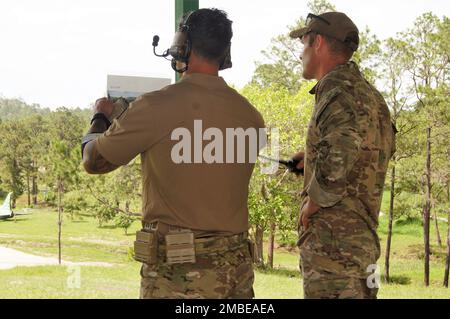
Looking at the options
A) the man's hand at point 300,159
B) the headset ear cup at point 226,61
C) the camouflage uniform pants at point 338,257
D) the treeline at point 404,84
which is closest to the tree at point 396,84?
the treeline at point 404,84

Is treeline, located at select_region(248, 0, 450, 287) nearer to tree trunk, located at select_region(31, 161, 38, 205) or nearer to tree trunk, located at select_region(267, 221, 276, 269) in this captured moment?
tree trunk, located at select_region(267, 221, 276, 269)

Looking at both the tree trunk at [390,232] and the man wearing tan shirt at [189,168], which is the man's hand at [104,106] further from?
the tree trunk at [390,232]

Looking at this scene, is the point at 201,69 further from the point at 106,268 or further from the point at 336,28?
the point at 106,268

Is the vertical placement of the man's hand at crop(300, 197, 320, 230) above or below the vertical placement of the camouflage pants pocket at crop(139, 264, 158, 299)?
above

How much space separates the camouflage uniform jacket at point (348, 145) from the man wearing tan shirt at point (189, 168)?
0.23 meters

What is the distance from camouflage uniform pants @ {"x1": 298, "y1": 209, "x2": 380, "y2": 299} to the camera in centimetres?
151

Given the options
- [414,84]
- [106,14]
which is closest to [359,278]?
[106,14]

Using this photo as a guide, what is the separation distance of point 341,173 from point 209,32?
448 mm

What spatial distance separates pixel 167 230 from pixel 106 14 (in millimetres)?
2524

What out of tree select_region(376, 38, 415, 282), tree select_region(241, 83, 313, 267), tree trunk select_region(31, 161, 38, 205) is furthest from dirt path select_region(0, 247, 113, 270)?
tree select_region(376, 38, 415, 282)

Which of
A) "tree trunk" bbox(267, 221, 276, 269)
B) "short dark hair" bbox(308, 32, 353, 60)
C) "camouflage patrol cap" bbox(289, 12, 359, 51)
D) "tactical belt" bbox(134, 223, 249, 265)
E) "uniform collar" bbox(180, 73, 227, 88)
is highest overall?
"camouflage patrol cap" bbox(289, 12, 359, 51)

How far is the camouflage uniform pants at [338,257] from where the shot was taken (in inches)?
59.6

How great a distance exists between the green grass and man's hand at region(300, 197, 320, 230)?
1870 mm
